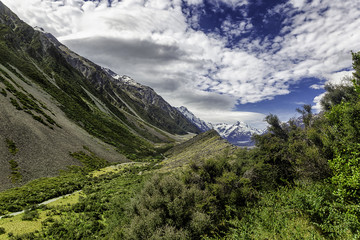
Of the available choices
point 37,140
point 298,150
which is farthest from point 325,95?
point 37,140

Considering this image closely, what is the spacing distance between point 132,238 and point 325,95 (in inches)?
2852

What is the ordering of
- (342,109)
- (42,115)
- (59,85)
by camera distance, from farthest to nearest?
(59,85) < (42,115) < (342,109)

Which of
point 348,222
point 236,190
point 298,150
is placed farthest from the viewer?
point 298,150

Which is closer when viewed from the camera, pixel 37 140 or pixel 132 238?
pixel 132 238

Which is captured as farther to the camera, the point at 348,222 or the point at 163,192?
the point at 163,192

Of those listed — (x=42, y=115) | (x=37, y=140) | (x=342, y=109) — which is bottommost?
(x=37, y=140)

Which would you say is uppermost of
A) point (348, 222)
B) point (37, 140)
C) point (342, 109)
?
point (342, 109)

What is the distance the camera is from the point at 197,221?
39.5 ft

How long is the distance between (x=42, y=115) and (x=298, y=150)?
77984 mm

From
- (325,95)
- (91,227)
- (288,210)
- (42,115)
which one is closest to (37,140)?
(42,115)

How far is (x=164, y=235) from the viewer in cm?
1109

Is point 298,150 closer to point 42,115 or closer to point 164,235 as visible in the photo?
point 164,235

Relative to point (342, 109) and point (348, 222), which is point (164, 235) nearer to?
point (348, 222)

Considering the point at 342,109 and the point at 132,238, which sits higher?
the point at 342,109
